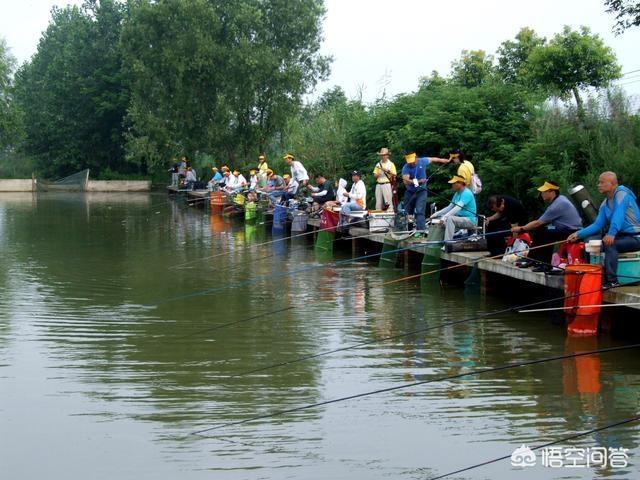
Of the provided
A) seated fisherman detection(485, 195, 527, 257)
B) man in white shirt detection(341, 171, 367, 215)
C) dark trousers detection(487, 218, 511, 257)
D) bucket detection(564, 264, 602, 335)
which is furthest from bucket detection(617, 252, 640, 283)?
man in white shirt detection(341, 171, 367, 215)

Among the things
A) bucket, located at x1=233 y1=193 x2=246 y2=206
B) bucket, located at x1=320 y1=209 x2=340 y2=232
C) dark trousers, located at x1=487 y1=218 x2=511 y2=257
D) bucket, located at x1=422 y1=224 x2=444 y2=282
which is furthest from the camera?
bucket, located at x1=233 y1=193 x2=246 y2=206

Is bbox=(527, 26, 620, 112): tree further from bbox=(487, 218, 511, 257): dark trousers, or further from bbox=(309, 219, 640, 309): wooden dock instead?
bbox=(487, 218, 511, 257): dark trousers

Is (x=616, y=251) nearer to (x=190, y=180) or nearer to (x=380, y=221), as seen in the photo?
(x=380, y=221)

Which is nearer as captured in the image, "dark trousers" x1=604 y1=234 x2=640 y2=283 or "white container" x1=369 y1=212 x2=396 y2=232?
"dark trousers" x1=604 y1=234 x2=640 y2=283

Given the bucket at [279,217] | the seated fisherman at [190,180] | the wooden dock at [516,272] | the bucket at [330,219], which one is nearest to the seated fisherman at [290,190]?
the bucket at [279,217]

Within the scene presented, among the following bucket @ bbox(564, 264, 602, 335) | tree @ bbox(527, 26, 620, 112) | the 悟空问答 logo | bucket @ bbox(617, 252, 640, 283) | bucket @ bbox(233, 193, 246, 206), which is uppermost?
tree @ bbox(527, 26, 620, 112)

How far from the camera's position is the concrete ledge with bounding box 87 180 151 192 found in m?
56.9

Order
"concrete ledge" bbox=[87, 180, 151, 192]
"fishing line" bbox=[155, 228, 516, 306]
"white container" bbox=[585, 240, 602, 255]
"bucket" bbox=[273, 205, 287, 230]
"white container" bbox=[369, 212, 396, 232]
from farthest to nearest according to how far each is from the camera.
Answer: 1. "concrete ledge" bbox=[87, 180, 151, 192]
2. "bucket" bbox=[273, 205, 287, 230]
3. "white container" bbox=[369, 212, 396, 232]
4. "fishing line" bbox=[155, 228, 516, 306]
5. "white container" bbox=[585, 240, 602, 255]

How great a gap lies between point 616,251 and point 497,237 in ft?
12.0

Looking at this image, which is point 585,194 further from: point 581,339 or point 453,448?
point 453,448

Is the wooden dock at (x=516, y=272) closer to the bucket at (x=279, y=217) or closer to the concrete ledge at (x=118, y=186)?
the bucket at (x=279, y=217)

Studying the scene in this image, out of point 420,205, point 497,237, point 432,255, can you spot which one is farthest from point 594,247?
point 420,205

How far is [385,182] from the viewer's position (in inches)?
818

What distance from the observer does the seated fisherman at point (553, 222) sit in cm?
1258
